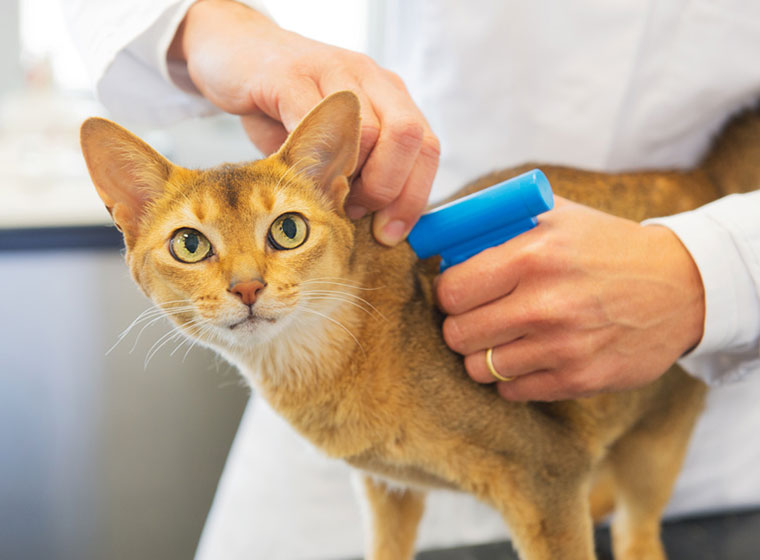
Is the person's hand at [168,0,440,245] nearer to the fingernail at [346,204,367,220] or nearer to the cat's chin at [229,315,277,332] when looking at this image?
the fingernail at [346,204,367,220]

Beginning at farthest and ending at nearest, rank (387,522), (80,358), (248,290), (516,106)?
(80,358)
(516,106)
(387,522)
(248,290)

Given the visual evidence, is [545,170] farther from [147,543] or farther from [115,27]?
[147,543]

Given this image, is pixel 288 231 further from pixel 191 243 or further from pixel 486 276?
pixel 486 276

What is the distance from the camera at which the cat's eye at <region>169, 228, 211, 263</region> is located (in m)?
0.73

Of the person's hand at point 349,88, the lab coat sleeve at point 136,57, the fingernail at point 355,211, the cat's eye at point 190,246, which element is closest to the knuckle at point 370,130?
the person's hand at point 349,88

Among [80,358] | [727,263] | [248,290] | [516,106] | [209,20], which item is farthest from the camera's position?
[80,358]

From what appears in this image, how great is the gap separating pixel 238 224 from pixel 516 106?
2.10ft

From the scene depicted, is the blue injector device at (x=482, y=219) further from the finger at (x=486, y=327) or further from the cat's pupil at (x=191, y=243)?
the cat's pupil at (x=191, y=243)

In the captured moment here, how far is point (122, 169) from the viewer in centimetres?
75

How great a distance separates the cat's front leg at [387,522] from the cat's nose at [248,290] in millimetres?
422

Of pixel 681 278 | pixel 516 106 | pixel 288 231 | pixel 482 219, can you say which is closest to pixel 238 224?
pixel 288 231

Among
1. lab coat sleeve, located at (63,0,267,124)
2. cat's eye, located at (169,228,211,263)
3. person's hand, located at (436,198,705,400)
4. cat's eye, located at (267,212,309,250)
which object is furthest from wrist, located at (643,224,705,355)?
lab coat sleeve, located at (63,0,267,124)

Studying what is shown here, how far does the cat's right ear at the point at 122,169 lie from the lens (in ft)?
2.31

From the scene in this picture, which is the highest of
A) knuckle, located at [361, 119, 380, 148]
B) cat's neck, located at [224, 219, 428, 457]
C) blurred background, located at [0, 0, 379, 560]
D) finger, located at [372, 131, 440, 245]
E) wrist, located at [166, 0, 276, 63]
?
wrist, located at [166, 0, 276, 63]
